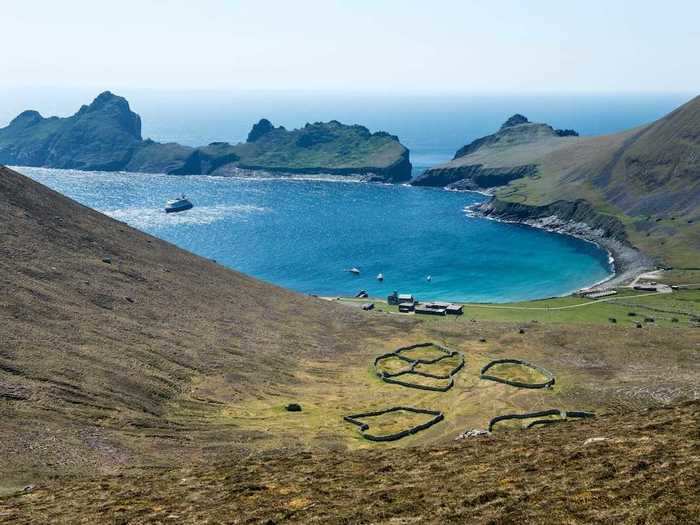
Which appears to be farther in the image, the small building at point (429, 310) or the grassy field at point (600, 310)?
the small building at point (429, 310)

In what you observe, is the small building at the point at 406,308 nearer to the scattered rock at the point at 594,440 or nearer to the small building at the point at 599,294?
the small building at the point at 599,294

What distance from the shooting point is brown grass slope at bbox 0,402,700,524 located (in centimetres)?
3012

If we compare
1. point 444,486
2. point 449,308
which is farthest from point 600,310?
point 444,486

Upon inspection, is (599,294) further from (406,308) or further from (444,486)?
(444,486)

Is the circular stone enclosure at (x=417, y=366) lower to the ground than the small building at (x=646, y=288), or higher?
higher

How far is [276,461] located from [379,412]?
3065 centimetres

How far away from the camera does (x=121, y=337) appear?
279 feet

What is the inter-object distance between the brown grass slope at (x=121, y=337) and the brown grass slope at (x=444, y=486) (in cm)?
1156

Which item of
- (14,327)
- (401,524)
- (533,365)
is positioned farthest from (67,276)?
(401,524)

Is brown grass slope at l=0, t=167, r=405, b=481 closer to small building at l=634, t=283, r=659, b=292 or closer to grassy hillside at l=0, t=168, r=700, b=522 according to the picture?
grassy hillside at l=0, t=168, r=700, b=522

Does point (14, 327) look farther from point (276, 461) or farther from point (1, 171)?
point (1, 171)

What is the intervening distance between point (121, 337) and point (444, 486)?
59.5 m

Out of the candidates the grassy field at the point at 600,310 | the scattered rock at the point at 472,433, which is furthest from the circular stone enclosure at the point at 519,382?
the grassy field at the point at 600,310

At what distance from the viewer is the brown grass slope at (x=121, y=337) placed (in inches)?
2351
